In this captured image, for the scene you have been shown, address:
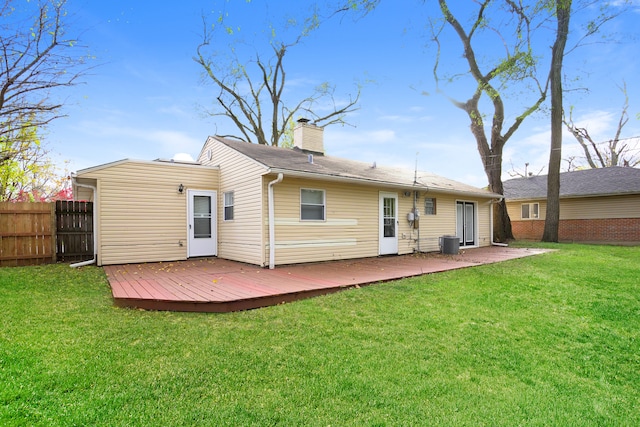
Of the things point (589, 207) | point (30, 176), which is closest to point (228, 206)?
point (30, 176)

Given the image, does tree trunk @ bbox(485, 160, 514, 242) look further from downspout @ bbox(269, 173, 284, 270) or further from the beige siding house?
downspout @ bbox(269, 173, 284, 270)

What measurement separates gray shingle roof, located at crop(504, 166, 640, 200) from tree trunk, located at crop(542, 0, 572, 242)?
190 centimetres

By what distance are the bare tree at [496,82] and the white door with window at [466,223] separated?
3.11 metres

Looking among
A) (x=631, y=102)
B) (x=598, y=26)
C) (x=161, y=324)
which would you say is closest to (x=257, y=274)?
(x=161, y=324)

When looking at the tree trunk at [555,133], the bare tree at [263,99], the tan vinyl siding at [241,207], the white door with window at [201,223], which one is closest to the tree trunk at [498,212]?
the tree trunk at [555,133]

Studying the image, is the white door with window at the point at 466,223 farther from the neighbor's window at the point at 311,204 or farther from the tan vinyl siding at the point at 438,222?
the neighbor's window at the point at 311,204

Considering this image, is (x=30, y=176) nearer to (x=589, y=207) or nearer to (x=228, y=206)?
(x=228, y=206)

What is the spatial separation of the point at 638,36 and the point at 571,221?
28.0 ft

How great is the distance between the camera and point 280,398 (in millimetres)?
2514

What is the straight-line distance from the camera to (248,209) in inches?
344

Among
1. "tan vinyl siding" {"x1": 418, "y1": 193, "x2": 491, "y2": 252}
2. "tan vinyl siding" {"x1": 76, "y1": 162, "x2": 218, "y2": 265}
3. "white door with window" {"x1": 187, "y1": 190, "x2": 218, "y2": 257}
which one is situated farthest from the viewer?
"tan vinyl siding" {"x1": 418, "y1": 193, "x2": 491, "y2": 252}

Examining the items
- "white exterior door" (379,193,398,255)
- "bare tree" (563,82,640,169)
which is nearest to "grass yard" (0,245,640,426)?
"white exterior door" (379,193,398,255)

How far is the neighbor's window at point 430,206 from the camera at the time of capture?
38.6 feet

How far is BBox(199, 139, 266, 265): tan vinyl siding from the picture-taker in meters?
8.31
